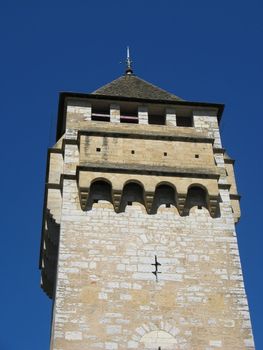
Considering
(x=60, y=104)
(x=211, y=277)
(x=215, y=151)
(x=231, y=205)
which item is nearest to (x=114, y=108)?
(x=60, y=104)

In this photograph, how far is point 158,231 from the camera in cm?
1748

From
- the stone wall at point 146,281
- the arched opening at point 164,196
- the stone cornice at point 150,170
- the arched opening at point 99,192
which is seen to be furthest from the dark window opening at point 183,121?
the arched opening at point 99,192

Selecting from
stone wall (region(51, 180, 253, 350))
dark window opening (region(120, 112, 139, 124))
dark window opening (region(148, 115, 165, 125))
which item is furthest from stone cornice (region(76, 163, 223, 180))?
dark window opening (region(148, 115, 165, 125))

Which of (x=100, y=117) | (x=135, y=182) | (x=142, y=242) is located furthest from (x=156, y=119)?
(x=142, y=242)

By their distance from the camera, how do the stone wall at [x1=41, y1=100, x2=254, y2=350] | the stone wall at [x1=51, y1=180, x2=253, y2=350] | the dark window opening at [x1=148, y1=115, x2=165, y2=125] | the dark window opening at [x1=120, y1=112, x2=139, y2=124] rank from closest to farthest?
the stone wall at [x1=51, y1=180, x2=253, y2=350]
the stone wall at [x1=41, y1=100, x2=254, y2=350]
the dark window opening at [x1=120, y1=112, x2=139, y2=124]
the dark window opening at [x1=148, y1=115, x2=165, y2=125]

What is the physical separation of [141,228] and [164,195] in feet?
4.56

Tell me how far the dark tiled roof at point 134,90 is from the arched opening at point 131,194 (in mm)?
3838

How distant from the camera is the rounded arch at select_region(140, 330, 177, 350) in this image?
15320 millimetres

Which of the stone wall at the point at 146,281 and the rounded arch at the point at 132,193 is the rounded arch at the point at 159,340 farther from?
the rounded arch at the point at 132,193

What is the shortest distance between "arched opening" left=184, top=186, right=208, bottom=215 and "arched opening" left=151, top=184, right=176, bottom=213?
1.30 feet

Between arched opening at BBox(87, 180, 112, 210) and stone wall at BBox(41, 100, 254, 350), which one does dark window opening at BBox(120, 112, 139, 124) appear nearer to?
stone wall at BBox(41, 100, 254, 350)

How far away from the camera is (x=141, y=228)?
17.5 meters

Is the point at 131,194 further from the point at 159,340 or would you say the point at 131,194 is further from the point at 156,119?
the point at 159,340

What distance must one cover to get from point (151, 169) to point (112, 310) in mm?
4373
